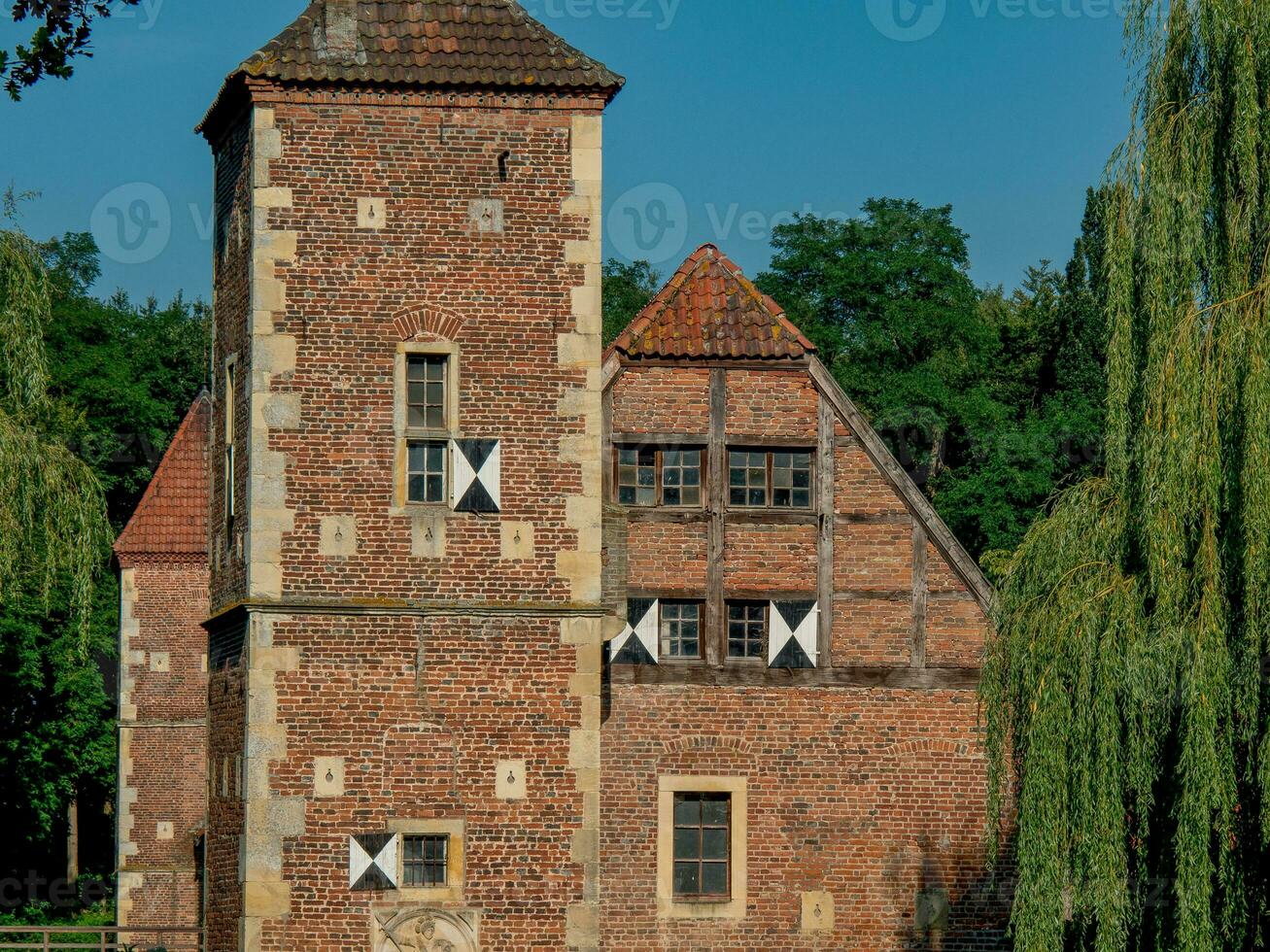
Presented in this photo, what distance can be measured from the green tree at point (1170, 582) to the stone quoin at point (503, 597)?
4.39 metres

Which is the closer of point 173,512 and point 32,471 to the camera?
point 32,471

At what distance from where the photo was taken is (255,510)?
1852 centimetres

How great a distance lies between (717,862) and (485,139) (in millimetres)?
7199

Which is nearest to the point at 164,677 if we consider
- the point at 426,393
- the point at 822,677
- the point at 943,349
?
the point at 822,677

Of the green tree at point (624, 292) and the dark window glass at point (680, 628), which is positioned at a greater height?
the green tree at point (624, 292)

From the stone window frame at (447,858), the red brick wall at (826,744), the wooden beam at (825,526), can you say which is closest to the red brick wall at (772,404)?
the red brick wall at (826,744)

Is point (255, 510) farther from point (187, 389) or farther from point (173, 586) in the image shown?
point (187, 389)

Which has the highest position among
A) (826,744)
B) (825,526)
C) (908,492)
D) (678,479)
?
(678,479)

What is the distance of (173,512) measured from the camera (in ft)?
97.4

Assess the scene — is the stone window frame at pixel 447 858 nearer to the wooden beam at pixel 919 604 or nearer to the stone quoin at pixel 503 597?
the stone quoin at pixel 503 597

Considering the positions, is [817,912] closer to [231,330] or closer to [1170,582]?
[1170,582]

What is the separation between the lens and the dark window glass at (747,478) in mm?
21641

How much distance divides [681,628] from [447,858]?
4038 mm

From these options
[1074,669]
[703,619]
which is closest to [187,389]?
[703,619]
